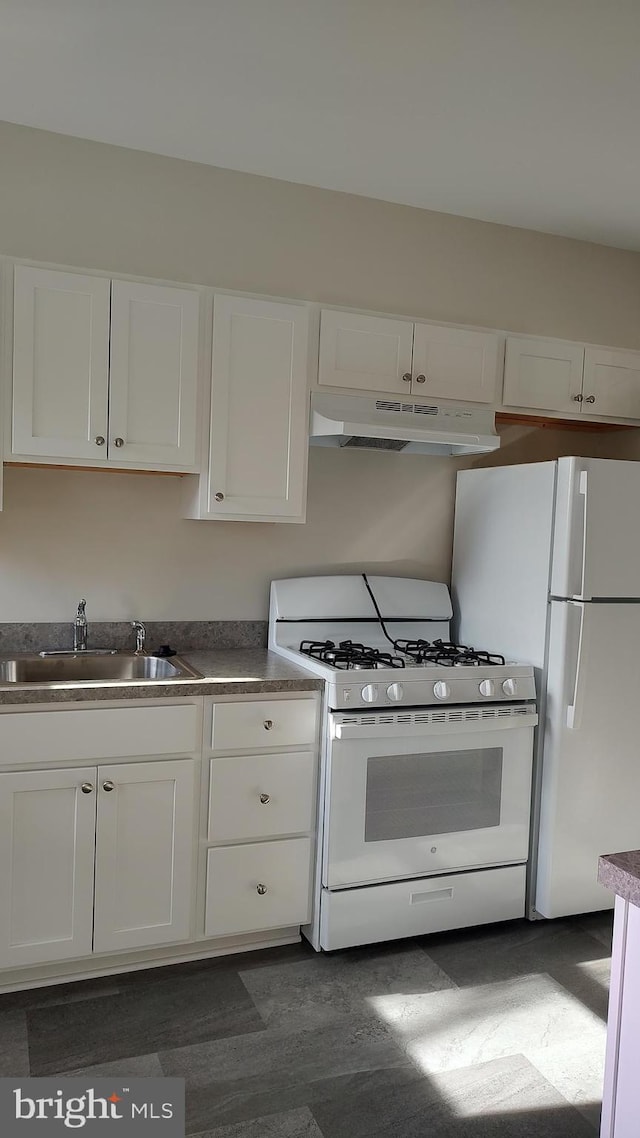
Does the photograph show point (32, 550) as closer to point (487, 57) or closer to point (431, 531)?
point (431, 531)

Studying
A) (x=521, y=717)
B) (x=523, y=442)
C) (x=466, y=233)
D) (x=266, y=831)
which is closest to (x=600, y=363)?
(x=523, y=442)

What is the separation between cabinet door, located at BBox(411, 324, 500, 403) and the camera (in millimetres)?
3275

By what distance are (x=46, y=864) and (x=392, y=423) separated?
1.83 meters

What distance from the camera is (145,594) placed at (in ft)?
10.4

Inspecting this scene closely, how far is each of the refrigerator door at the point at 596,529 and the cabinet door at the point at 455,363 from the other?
56 centimetres

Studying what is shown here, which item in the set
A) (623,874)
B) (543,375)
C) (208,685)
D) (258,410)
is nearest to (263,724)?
(208,685)

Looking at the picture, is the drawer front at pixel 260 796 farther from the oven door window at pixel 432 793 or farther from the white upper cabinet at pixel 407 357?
the white upper cabinet at pixel 407 357

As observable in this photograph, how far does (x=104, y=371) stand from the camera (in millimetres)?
2734

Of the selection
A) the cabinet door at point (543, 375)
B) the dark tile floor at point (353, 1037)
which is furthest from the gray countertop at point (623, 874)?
the cabinet door at point (543, 375)

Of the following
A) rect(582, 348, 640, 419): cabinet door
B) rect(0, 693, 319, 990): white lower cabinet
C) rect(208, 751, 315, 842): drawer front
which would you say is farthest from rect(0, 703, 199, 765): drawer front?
rect(582, 348, 640, 419): cabinet door

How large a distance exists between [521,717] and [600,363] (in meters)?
1.55

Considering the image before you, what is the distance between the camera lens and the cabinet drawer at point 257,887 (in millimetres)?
2691

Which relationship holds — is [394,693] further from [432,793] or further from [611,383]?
[611,383]

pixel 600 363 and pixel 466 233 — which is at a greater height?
pixel 466 233
